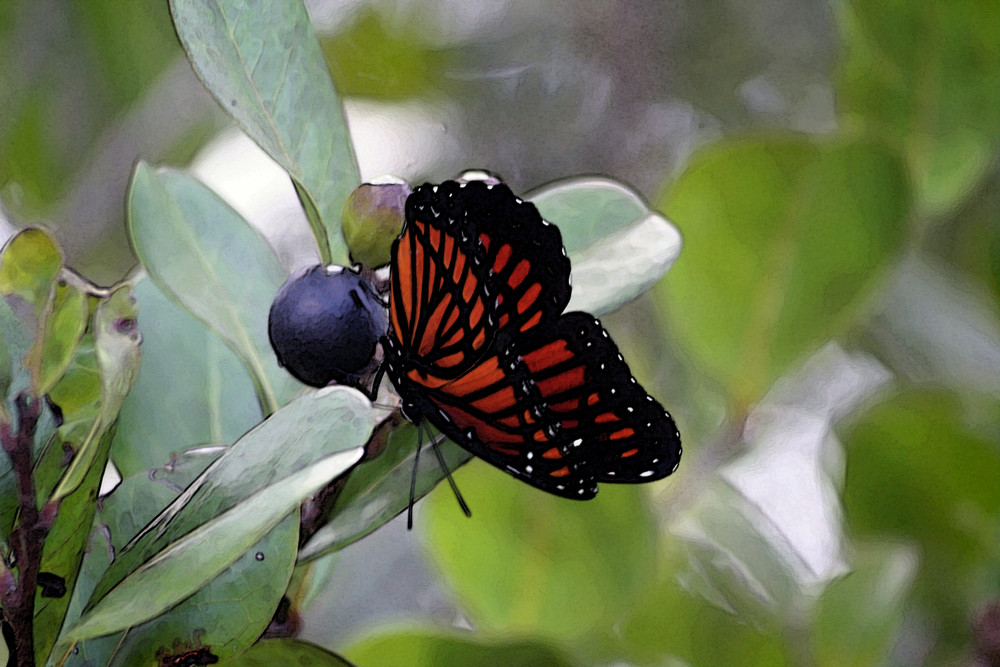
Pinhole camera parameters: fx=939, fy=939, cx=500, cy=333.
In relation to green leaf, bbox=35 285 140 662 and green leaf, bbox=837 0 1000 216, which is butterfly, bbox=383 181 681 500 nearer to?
green leaf, bbox=35 285 140 662

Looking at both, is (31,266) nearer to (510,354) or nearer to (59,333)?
(59,333)

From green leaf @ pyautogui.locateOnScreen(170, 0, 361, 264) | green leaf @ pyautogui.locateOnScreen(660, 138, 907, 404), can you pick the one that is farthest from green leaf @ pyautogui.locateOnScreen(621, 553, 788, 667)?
green leaf @ pyautogui.locateOnScreen(170, 0, 361, 264)

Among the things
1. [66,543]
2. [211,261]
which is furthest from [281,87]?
[66,543]

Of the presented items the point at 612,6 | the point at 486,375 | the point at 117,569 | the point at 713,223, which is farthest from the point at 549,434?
the point at 612,6

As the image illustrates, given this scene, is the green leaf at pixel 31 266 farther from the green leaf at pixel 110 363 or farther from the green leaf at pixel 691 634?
the green leaf at pixel 691 634

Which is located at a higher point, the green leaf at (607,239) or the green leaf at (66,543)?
the green leaf at (66,543)

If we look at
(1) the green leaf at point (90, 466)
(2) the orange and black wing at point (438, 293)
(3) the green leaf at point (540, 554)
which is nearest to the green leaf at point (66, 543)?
(1) the green leaf at point (90, 466)

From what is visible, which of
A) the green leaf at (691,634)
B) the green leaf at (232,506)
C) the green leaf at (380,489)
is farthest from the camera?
the green leaf at (691,634)
